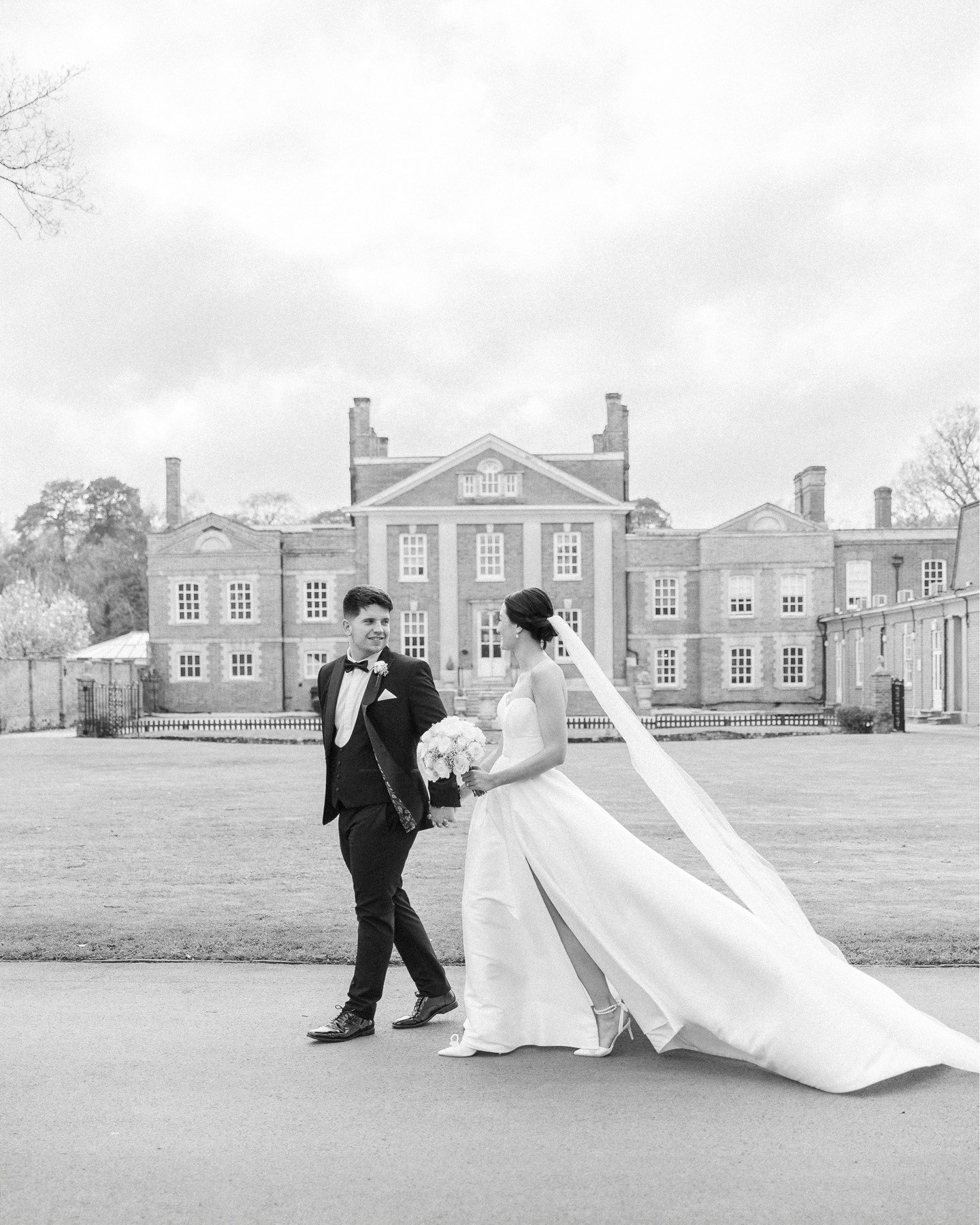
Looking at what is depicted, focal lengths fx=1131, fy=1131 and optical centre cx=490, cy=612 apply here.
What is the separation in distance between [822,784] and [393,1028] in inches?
507

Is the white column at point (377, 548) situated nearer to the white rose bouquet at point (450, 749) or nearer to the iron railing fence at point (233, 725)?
the iron railing fence at point (233, 725)

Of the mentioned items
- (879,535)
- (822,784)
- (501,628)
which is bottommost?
(822,784)

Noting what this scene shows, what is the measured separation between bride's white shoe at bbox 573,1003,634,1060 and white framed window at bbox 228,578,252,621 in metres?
45.5

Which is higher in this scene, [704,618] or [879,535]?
[879,535]

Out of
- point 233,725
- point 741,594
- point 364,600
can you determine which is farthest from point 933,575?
point 364,600

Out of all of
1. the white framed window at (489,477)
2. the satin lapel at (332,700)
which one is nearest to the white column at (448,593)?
the white framed window at (489,477)

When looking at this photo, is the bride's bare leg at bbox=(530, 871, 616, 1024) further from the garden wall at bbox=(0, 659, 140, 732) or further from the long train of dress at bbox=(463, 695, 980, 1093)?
the garden wall at bbox=(0, 659, 140, 732)

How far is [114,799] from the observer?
15008mm

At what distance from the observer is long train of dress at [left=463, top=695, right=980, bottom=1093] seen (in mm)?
4402

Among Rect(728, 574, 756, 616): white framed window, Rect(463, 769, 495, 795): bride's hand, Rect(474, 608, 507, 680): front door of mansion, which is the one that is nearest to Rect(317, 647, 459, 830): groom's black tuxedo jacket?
Rect(463, 769, 495, 795): bride's hand

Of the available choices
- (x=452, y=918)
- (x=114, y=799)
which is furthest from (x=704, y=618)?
(x=452, y=918)

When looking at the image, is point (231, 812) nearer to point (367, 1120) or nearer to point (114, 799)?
point (114, 799)

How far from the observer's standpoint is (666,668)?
4938 centimetres

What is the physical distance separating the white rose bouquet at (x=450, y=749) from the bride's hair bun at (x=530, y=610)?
54 cm
